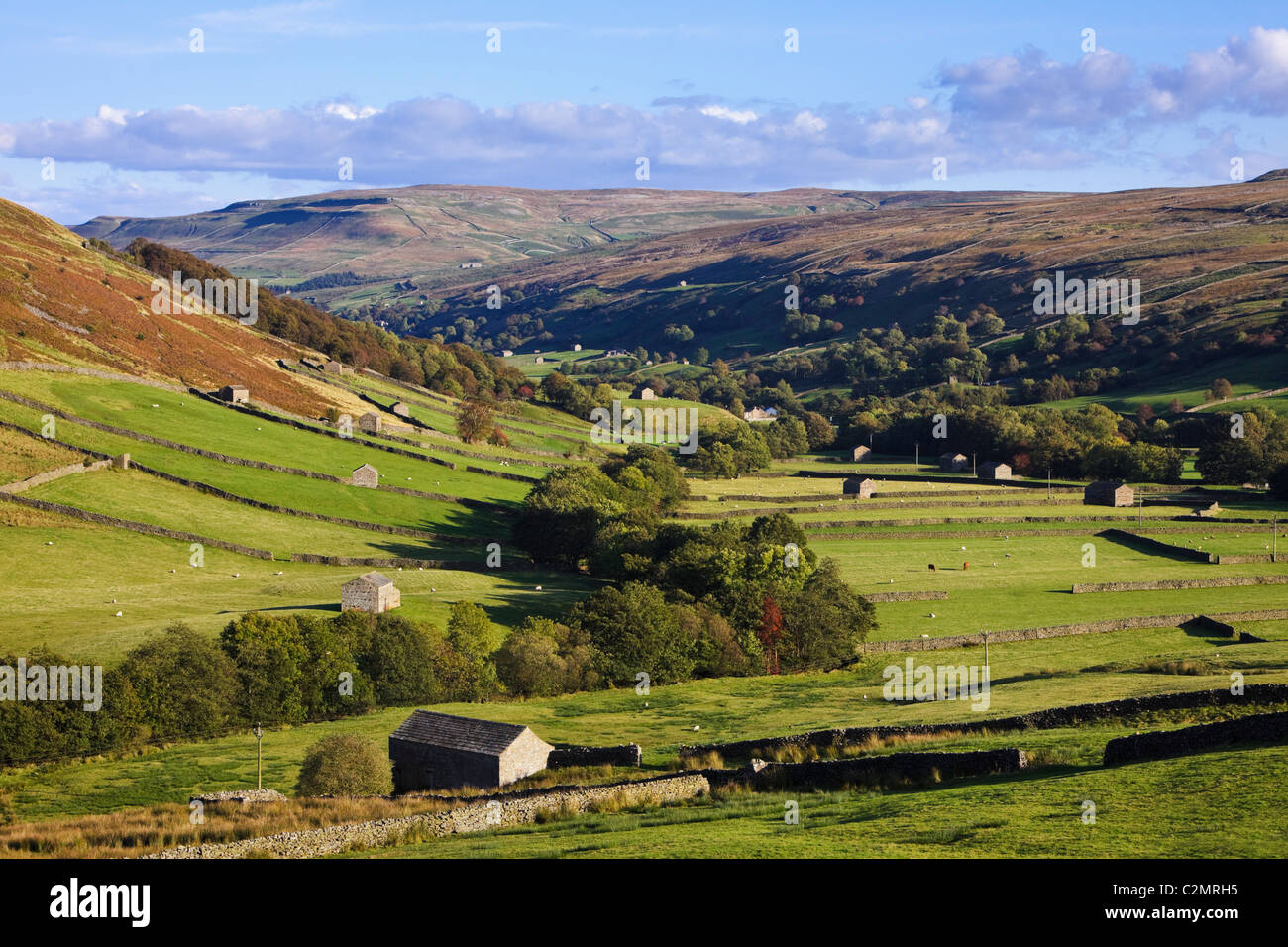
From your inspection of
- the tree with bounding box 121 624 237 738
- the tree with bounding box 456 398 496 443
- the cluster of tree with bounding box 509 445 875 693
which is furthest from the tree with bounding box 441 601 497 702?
the tree with bounding box 456 398 496 443

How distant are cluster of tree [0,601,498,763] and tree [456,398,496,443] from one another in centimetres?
6728

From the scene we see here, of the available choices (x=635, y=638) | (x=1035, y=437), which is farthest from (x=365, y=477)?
(x=1035, y=437)

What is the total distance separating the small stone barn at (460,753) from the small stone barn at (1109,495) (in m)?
80.2

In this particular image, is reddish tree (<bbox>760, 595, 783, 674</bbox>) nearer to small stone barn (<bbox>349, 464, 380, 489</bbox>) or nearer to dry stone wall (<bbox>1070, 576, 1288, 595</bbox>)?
dry stone wall (<bbox>1070, 576, 1288, 595</bbox>)

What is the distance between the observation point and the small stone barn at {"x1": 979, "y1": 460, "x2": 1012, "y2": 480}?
11881cm

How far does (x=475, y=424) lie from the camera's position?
395 ft

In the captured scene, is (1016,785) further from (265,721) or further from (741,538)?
(741,538)

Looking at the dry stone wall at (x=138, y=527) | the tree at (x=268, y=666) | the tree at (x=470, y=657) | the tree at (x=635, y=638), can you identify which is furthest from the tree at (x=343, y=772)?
the dry stone wall at (x=138, y=527)

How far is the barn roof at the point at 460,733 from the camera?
32.9 metres

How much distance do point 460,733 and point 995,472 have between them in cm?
9485

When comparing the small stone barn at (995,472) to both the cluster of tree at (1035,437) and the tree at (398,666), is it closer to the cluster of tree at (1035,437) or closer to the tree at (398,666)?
the cluster of tree at (1035,437)

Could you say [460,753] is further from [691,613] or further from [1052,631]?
[1052,631]
